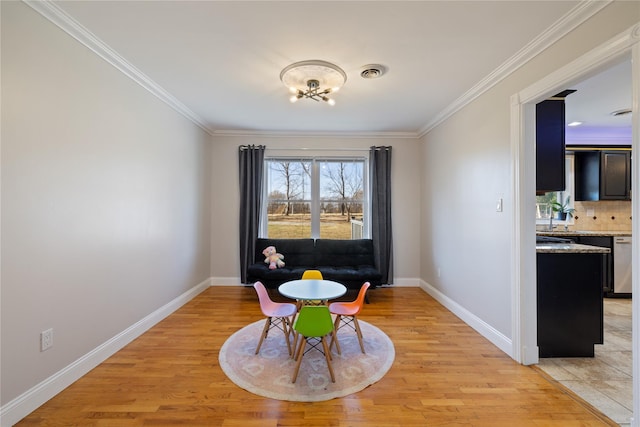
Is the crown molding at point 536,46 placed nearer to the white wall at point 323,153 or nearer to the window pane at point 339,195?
the white wall at point 323,153

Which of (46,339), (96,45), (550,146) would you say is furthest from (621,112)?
(46,339)

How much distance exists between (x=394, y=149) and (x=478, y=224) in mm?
2200

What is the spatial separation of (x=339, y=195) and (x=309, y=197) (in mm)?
533

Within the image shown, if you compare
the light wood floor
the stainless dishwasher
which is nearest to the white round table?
the light wood floor

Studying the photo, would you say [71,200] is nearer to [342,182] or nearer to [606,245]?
[342,182]

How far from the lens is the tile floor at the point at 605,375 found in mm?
1874

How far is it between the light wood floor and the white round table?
722 millimetres

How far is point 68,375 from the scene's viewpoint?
2.05 m

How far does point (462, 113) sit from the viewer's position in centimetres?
335

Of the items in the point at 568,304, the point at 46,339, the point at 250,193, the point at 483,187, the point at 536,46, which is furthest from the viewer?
the point at 250,193

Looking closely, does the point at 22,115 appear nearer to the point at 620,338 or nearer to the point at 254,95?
the point at 254,95

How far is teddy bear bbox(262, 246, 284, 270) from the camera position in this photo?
13.7 ft

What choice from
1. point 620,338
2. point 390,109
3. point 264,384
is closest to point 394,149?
point 390,109

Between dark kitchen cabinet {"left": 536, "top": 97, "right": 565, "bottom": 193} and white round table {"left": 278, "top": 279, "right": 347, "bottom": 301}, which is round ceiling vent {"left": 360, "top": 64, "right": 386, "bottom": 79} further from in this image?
white round table {"left": 278, "top": 279, "right": 347, "bottom": 301}
